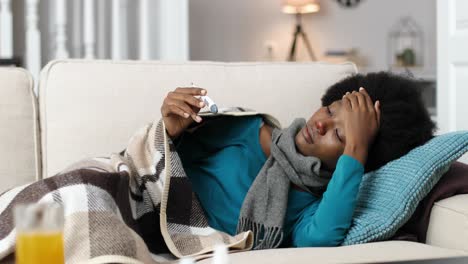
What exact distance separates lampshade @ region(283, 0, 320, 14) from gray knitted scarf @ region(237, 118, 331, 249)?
11.7 ft

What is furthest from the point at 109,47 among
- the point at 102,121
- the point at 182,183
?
the point at 182,183

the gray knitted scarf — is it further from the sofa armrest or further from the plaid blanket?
the sofa armrest

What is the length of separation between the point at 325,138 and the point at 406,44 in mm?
3790

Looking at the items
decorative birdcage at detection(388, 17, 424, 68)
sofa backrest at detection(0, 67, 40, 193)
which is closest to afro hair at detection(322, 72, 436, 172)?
sofa backrest at detection(0, 67, 40, 193)

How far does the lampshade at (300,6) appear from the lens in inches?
207

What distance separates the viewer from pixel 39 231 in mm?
864

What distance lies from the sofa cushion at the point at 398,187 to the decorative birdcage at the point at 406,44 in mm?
3633

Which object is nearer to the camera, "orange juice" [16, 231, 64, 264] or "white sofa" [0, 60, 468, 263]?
"orange juice" [16, 231, 64, 264]

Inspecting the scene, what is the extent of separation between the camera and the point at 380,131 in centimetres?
175

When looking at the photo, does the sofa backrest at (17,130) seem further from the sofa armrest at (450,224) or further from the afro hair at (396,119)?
the sofa armrest at (450,224)

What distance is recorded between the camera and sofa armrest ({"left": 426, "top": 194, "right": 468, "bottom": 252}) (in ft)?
5.17

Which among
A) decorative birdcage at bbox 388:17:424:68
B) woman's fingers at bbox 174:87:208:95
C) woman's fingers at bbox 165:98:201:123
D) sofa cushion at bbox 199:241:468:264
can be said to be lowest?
sofa cushion at bbox 199:241:468:264

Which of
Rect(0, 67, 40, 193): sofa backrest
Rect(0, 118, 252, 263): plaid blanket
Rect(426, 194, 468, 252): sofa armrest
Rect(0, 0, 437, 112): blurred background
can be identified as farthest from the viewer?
Rect(0, 0, 437, 112): blurred background

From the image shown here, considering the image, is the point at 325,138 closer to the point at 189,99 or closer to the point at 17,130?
the point at 189,99
